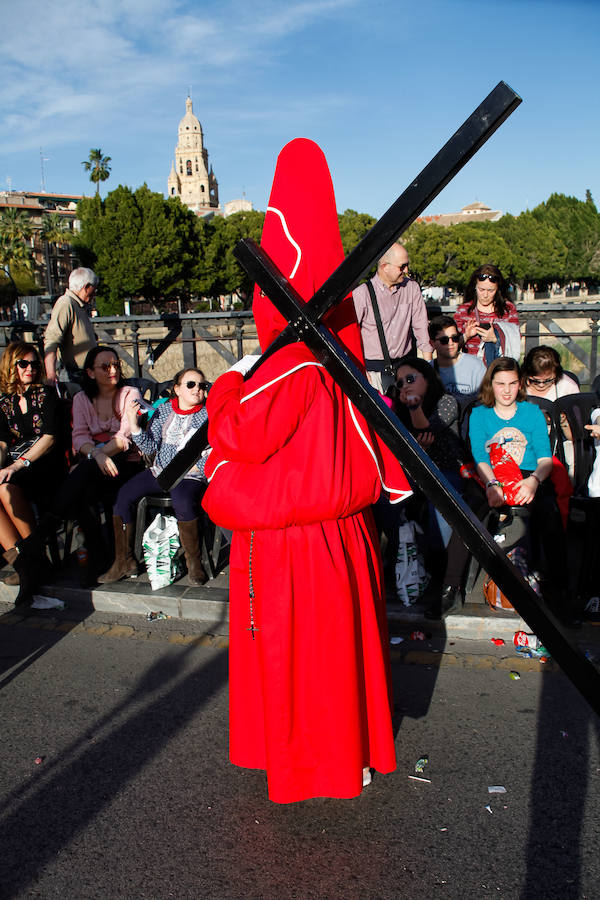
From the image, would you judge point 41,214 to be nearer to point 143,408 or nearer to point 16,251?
point 16,251

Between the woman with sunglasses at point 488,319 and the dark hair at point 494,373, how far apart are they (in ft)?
4.36

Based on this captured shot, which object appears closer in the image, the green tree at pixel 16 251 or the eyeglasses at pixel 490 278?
the eyeglasses at pixel 490 278

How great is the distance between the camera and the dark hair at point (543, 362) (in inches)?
209

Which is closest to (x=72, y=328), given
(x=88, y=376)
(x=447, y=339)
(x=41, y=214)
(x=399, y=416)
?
Result: (x=88, y=376)

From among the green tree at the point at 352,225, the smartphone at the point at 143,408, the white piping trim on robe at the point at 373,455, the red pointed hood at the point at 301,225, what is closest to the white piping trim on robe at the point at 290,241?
the red pointed hood at the point at 301,225

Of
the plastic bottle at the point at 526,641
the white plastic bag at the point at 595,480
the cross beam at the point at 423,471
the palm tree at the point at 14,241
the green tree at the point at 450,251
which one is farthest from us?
the green tree at the point at 450,251

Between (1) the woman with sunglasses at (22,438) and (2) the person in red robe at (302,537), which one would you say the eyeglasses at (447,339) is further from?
(2) the person in red robe at (302,537)

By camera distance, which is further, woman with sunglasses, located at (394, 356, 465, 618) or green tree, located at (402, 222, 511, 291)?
green tree, located at (402, 222, 511, 291)

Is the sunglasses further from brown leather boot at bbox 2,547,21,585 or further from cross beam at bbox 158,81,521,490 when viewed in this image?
brown leather boot at bbox 2,547,21,585

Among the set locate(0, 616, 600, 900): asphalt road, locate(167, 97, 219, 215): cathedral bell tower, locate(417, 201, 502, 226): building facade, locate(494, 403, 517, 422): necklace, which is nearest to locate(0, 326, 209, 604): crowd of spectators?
locate(0, 616, 600, 900): asphalt road

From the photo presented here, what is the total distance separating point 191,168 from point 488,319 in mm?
174784

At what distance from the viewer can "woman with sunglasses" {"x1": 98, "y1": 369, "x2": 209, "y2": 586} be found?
16.3 feet

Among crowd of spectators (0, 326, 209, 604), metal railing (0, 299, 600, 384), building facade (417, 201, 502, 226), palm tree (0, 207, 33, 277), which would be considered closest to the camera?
crowd of spectators (0, 326, 209, 604)

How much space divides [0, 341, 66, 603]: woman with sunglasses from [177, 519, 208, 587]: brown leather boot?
121 centimetres
